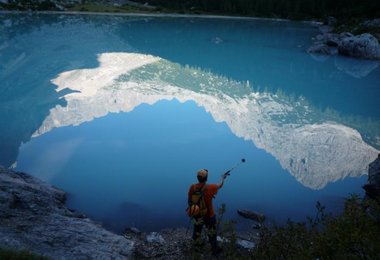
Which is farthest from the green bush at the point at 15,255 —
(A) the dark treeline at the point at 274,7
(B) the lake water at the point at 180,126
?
(A) the dark treeline at the point at 274,7

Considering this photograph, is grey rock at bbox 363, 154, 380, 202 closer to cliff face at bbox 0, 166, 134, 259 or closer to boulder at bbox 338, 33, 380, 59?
cliff face at bbox 0, 166, 134, 259

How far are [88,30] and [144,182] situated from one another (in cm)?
4984

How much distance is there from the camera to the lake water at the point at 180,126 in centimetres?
1446

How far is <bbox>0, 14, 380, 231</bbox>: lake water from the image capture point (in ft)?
47.4

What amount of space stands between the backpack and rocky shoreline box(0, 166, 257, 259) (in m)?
0.87

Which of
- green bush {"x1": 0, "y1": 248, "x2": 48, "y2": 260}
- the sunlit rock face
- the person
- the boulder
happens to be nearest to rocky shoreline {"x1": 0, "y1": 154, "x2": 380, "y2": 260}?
the person

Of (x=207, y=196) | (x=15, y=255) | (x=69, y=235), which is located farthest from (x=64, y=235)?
(x=207, y=196)

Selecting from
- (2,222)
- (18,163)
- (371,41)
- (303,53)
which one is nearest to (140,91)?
(18,163)

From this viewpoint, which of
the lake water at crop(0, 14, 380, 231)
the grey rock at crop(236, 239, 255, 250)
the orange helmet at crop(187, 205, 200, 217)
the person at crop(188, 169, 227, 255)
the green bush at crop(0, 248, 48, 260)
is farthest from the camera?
the lake water at crop(0, 14, 380, 231)

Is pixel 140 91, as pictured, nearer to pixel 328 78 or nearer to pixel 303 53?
pixel 328 78

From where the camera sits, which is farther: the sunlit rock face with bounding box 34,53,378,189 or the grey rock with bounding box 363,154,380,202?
the sunlit rock face with bounding box 34,53,378,189

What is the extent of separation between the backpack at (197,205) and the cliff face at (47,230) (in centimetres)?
212

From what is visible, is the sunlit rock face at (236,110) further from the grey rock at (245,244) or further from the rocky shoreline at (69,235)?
the grey rock at (245,244)

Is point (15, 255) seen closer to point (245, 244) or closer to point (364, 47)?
point (245, 244)
